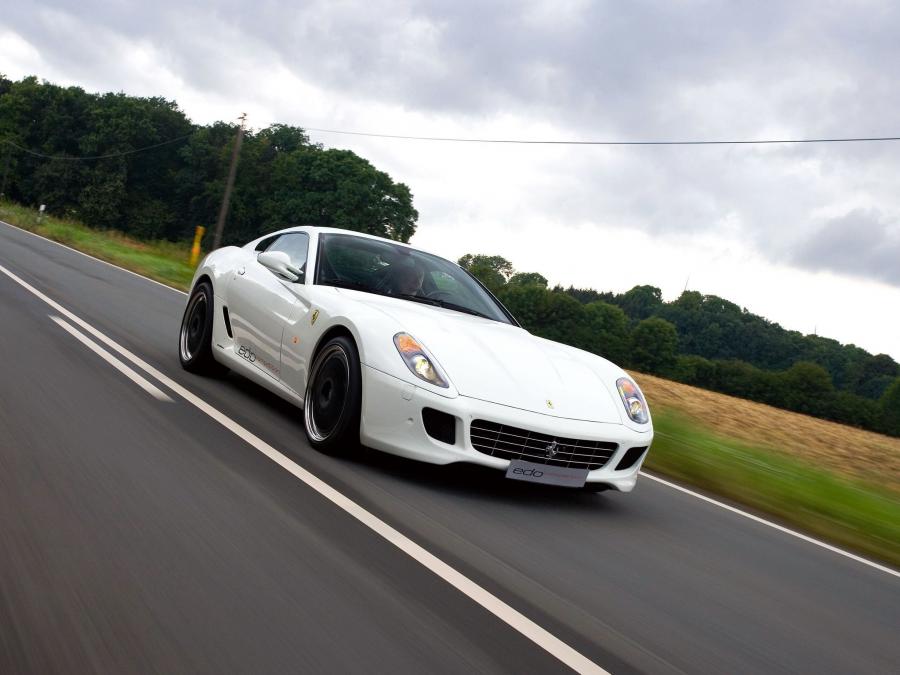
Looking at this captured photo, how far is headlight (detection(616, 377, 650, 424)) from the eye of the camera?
523cm

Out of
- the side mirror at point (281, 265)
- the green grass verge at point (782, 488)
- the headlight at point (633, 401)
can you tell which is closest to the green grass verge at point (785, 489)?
the green grass verge at point (782, 488)

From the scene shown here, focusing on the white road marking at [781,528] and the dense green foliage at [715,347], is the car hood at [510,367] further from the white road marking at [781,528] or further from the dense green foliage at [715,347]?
the dense green foliage at [715,347]

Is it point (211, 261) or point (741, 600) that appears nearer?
point (741, 600)

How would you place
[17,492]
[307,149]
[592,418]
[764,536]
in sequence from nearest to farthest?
[17,492]
[592,418]
[764,536]
[307,149]

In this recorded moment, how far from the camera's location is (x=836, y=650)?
3.48m

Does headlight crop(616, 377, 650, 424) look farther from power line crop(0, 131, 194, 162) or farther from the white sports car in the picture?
power line crop(0, 131, 194, 162)

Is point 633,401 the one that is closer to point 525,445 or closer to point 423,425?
point 525,445

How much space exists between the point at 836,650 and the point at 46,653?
2760 mm

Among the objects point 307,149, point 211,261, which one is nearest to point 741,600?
point 211,261

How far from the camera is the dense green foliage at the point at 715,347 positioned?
59.2 m

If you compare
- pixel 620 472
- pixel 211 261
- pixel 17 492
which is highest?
pixel 211 261

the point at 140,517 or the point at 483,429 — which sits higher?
the point at 483,429

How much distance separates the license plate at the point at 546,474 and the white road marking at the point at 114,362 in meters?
2.56

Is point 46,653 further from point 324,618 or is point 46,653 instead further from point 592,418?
point 592,418
